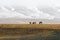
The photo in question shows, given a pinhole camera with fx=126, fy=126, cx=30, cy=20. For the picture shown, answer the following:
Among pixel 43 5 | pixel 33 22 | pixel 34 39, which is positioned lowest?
pixel 34 39

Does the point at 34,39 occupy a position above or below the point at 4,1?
below

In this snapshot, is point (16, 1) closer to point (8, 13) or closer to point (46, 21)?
point (8, 13)

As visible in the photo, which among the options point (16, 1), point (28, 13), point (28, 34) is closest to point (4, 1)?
point (16, 1)

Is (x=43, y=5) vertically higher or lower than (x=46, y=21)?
higher

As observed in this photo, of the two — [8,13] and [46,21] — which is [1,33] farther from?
[46,21]

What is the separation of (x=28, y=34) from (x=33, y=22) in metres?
0.09

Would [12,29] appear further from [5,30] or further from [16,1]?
[16,1]

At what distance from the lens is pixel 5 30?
73 centimetres

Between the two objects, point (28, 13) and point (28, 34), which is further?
point (28, 13)

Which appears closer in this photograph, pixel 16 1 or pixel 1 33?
pixel 1 33

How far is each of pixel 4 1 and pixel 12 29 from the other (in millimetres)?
239

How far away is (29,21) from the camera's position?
2.63 ft

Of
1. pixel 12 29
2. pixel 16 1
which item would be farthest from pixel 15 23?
pixel 16 1

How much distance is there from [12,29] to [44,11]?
27 cm
